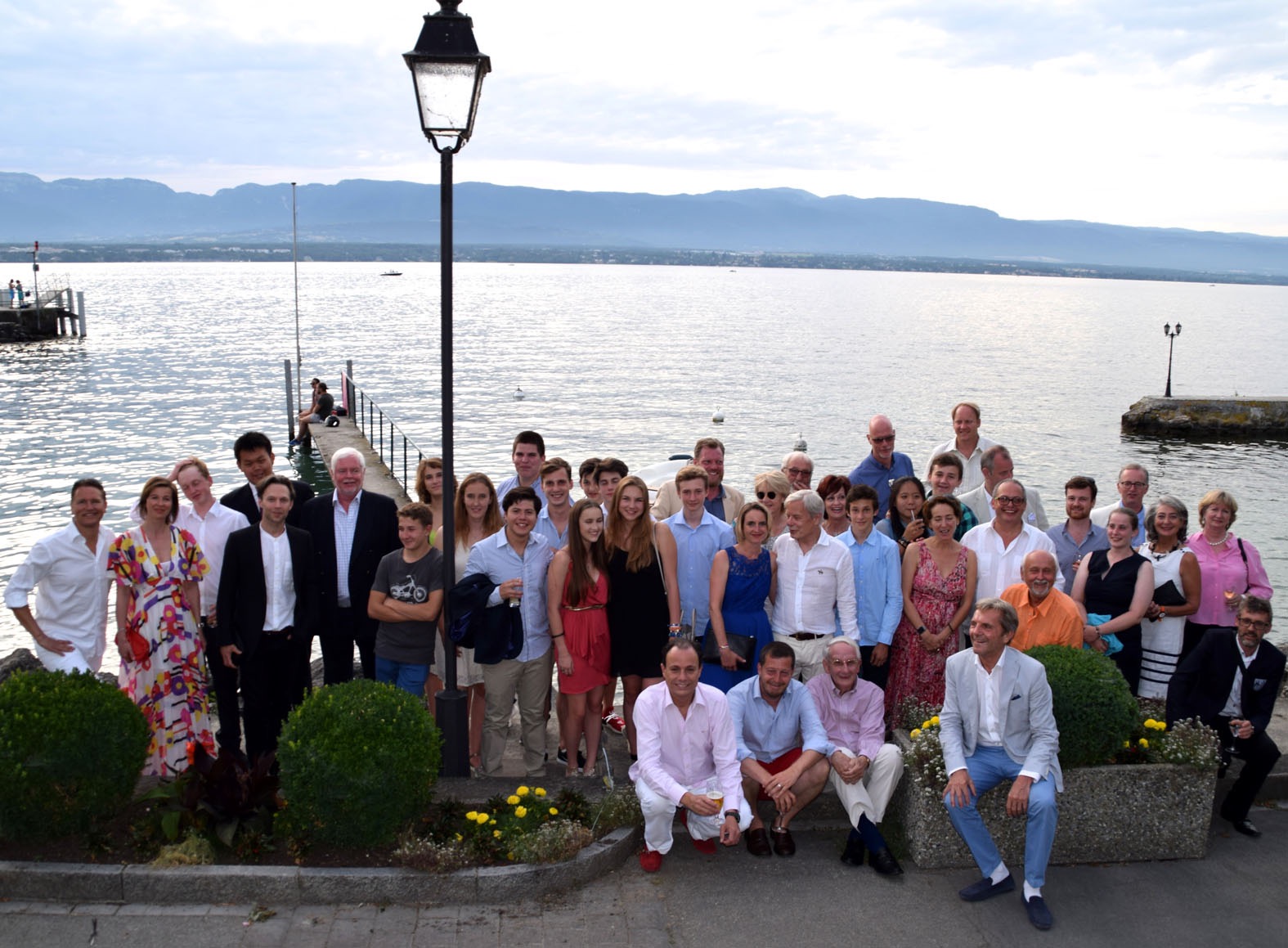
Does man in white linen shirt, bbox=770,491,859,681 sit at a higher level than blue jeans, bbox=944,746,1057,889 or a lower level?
higher

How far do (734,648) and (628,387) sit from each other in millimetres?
51653

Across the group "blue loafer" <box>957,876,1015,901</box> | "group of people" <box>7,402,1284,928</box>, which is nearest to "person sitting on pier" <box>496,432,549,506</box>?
"group of people" <box>7,402,1284,928</box>

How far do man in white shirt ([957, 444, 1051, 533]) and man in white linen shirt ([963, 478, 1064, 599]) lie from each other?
0.68 meters

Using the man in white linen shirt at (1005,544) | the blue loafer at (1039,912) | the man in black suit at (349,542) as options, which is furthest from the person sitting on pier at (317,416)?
the blue loafer at (1039,912)

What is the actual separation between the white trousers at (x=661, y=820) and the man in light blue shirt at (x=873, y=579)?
5.53ft

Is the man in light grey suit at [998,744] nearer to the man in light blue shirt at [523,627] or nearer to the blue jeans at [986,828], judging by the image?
the blue jeans at [986,828]

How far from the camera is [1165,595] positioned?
7809 mm

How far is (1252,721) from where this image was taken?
7.18 metres

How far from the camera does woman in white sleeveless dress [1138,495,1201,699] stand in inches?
306

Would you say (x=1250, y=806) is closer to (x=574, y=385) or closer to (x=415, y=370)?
(x=574, y=385)

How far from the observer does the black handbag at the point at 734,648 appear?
7406mm

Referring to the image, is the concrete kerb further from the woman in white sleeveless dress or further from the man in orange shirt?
the woman in white sleeveless dress

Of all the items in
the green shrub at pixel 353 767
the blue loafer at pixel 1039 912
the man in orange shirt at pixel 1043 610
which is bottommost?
the blue loafer at pixel 1039 912

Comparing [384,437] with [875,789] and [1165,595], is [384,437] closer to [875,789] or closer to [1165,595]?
[1165,595]
